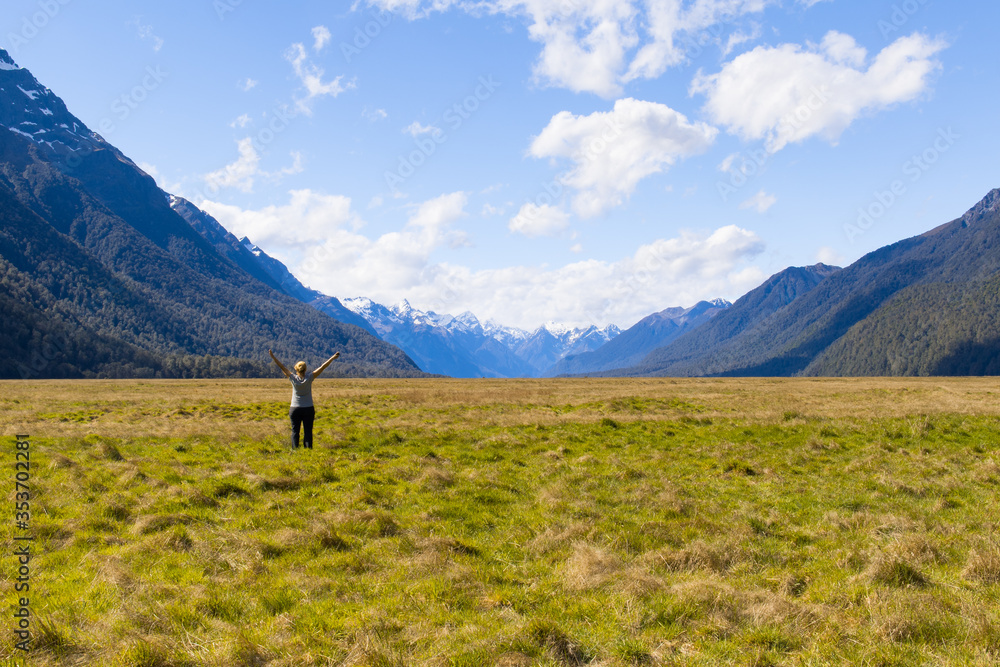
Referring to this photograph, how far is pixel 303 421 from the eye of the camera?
1780cm

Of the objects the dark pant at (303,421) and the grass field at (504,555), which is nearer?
the grass field at (504,555)

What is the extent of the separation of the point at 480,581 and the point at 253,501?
695 centimetres

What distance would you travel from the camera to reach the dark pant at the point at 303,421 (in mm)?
17422

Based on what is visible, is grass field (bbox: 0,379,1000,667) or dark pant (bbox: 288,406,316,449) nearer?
grass field (bbox: 0,379,1000,667)

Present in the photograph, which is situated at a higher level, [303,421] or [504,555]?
[303,421]

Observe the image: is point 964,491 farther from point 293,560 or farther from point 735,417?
point 293,560

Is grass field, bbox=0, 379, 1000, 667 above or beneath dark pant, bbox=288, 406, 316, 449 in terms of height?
beneath

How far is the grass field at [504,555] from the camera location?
575 centimetres

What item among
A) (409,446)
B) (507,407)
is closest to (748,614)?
(409,446)

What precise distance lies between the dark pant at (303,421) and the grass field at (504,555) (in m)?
0.51

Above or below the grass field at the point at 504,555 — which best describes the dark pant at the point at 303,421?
above

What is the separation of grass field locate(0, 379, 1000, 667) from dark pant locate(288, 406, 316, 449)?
51 centimetres

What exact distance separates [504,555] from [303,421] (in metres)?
11.5

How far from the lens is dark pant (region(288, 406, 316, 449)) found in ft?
57.2
